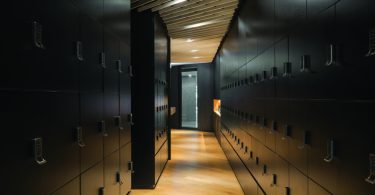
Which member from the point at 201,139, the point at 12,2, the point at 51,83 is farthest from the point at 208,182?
the point at 201,139

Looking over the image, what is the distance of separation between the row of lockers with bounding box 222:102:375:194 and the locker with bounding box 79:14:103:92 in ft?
5.20

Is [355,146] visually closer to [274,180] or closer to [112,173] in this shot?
[274,180]

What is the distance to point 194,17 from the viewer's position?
527 centimetres

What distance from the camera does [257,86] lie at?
362 cm

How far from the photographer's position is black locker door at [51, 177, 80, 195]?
177 cm

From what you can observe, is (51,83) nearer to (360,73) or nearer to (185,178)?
(360,73)

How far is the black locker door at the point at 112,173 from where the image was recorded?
271 centimetres

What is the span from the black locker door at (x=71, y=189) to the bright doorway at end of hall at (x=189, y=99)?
1213 centimetres

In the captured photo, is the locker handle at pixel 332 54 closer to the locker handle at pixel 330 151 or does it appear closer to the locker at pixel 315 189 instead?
the locker handle at pixel 330 151

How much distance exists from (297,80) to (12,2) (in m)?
1.83

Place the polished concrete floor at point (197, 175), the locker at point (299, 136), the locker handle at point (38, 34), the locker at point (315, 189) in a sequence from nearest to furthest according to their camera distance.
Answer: the locker handle at point (38, 34) → the locker at point (315, 189) → the locker at point (299, 136) → the polished concrete floor at point (197, 175)

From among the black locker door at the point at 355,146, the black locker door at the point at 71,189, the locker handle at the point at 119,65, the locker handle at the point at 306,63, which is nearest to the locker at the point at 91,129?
the black locker door at the point at 71,189

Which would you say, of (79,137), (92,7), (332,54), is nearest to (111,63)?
(92,7)

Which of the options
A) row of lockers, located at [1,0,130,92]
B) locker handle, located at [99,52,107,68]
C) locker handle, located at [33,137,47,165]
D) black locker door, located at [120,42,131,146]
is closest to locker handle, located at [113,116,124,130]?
black locker door, located at [120,42,131,146]
